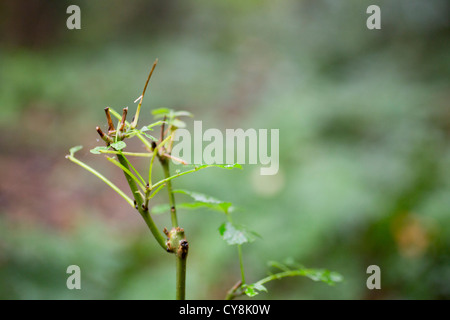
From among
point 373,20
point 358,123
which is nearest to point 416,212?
point 358,123

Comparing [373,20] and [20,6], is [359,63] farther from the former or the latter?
[20,6]

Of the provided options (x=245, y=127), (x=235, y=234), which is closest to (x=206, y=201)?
(x=235, y=234)

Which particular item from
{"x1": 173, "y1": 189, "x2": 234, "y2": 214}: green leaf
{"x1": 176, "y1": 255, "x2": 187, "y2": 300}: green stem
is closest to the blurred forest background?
{"x1": 173, "y1": 189, "x2": 234, "y2": 214}: green leaf

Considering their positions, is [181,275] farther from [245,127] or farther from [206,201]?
[245,127]

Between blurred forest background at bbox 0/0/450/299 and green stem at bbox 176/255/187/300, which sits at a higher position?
blurred forest background at bbox 0/0/450/299

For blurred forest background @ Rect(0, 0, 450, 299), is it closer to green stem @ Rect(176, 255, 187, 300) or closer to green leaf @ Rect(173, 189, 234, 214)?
green leaf @ Rect(173, 189, 234, 214)

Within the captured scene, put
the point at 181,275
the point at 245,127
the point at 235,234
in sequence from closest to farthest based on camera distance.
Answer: the point at 181,275
the point at 235,234
the point at 245,127

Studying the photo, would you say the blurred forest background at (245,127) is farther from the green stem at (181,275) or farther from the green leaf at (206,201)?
the green stem at (181,275)
